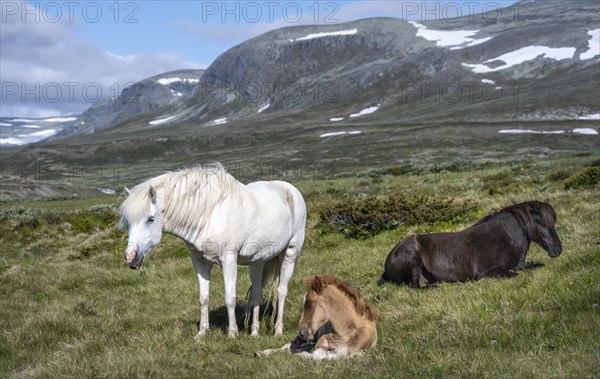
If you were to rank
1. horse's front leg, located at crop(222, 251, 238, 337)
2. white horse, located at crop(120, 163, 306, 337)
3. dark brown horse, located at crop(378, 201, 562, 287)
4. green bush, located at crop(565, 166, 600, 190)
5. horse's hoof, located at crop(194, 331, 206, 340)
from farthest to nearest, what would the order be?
1. green bush, located at crop(565, 166, 600, 190)
2. dark brown horse, located at crop(378, 201, 562, 287)
3. horse's front leg, located at crop(222, 251, 238, 337)
4. horse's hoof, located at crop(194, 331, 206, 340)
5. white horse, located at crop(120, 163, 306, 337)

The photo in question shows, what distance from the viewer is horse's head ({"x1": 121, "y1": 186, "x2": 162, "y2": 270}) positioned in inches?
325

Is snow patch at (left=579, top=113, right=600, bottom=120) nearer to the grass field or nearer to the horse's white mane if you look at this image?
the grass field

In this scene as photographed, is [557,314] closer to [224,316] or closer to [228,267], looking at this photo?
[228,267]

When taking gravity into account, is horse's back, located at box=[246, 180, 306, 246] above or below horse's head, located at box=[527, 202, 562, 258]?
above

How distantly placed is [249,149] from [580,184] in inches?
4596

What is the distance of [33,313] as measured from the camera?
1193 centimetres

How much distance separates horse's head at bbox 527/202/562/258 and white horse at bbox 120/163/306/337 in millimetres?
4417

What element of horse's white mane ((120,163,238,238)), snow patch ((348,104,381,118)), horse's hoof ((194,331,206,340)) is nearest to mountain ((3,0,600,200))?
snow patch ((348,104,381,118))

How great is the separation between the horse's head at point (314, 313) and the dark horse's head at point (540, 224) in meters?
5.02

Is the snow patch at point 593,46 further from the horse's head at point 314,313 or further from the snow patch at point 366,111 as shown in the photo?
the horse's head at point 314,313

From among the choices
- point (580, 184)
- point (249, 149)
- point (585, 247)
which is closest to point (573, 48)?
point (249, 149)

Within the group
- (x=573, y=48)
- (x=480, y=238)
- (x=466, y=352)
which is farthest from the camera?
(x=573, y=48)

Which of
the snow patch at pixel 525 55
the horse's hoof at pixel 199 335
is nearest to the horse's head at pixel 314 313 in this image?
the horse's hoof at pixel 199 335

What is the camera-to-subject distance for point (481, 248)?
10.6m
